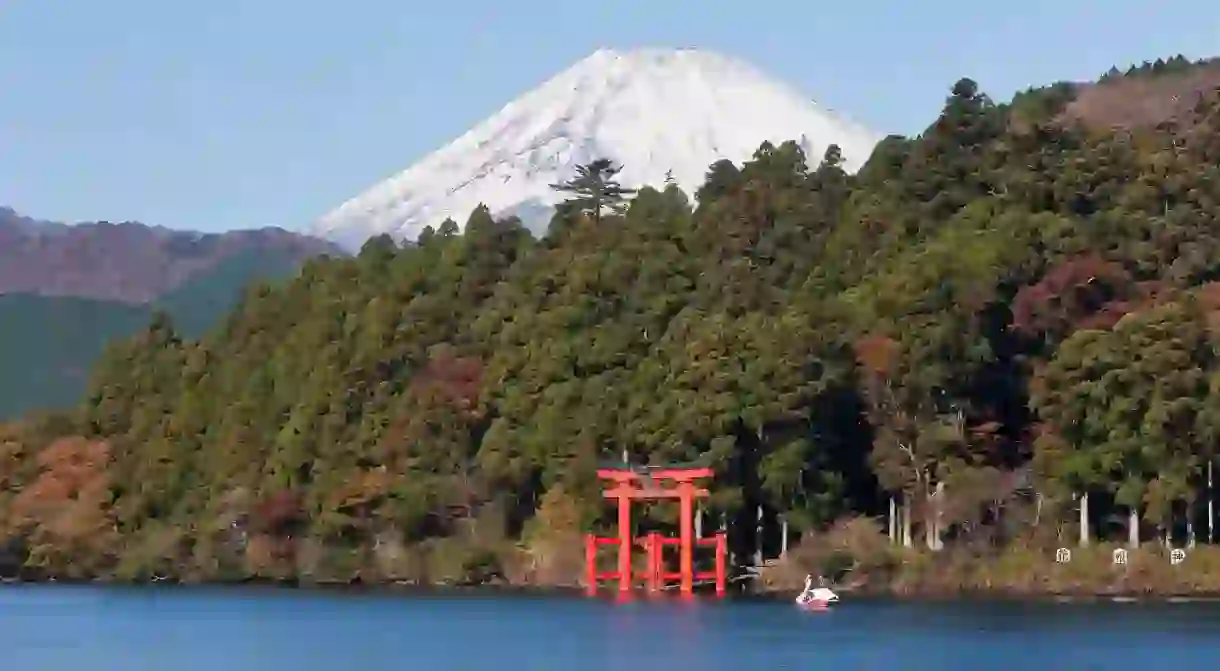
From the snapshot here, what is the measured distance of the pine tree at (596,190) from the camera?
93438mm

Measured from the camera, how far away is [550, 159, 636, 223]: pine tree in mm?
93438

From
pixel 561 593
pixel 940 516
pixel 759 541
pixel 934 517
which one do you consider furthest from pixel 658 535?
pixel 940 516

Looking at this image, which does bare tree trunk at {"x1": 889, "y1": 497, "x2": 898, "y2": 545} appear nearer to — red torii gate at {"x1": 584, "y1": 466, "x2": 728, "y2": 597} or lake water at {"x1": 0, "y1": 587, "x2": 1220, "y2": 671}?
red torii gate at {"x1": 584, "y1": 466, "x2": 728, "y2": 597}

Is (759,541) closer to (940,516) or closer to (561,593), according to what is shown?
(940,516)

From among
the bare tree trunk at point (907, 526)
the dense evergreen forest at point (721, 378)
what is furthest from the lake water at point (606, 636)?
the dense evergreen forest at point (721, 378)

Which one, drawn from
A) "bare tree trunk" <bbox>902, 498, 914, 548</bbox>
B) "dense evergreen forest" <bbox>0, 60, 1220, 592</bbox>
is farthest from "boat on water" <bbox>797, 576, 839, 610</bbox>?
"bare tree trunk" <bbox>902, 498, 914, 548</bbox>

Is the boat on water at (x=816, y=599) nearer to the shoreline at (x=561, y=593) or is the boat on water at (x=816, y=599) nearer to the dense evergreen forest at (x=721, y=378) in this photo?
the shoreline at (x=561, y=593)

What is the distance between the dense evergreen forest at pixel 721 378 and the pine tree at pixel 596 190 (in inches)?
6.5

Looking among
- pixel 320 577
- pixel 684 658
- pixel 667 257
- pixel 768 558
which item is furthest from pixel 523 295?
pixel 684 658

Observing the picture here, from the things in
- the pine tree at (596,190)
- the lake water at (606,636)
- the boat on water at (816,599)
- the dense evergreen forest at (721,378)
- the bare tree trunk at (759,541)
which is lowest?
the lake water at (606,636)

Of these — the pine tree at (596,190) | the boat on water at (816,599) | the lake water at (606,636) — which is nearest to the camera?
the lake water at (606,636)

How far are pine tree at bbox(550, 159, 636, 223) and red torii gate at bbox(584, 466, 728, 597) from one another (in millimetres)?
27823

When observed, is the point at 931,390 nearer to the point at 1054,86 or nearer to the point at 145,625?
the point at 145,625

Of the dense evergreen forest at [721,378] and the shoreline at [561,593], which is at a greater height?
the dense evergreen forest at [721,378]
